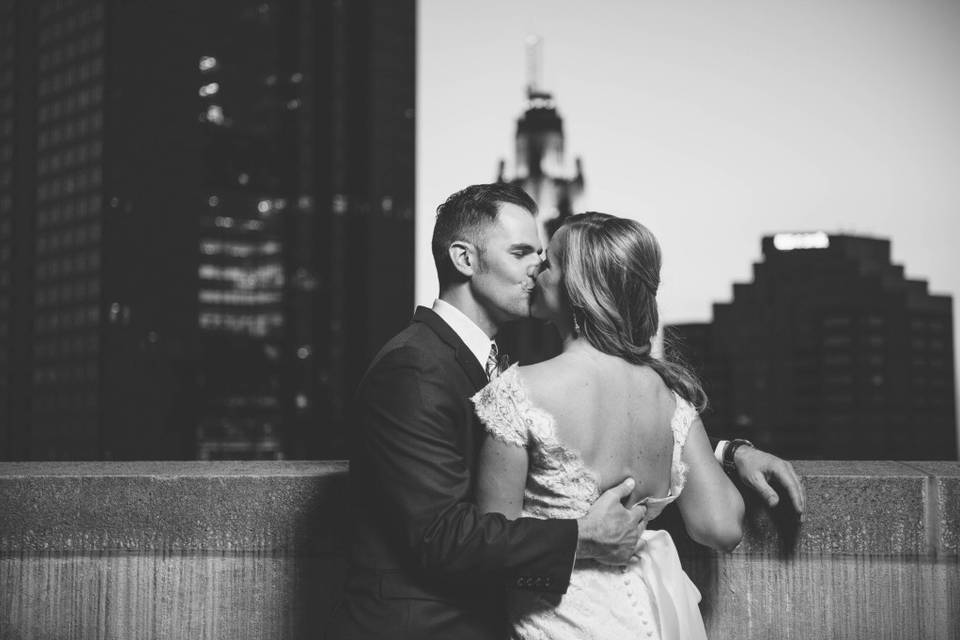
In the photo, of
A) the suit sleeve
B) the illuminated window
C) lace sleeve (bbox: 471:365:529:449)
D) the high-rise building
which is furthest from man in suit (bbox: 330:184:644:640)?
the illuminated window

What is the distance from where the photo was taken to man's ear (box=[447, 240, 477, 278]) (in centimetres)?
315

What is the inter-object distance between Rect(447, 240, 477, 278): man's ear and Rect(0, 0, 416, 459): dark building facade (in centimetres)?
11187

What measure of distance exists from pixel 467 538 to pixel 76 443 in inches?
5652

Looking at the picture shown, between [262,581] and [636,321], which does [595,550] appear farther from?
[262,581]

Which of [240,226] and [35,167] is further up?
[35,167]

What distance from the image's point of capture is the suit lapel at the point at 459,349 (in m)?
2.84

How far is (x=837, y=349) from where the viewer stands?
181 m

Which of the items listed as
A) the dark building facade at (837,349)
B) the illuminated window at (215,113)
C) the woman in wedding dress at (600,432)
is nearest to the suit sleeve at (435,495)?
the woman in wedding dress at (600,432)

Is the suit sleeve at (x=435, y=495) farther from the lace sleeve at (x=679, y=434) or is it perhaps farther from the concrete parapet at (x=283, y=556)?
the concrete parapet at (x=283, y=556)

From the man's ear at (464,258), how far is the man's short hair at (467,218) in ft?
0.06

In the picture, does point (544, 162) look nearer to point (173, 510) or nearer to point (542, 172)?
point (542, 172)

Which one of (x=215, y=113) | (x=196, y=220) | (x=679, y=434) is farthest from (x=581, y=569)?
(x=215, y=113)

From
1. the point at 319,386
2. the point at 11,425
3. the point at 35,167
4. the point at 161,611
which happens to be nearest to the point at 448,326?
the point at 161,611

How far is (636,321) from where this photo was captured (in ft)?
8.93
